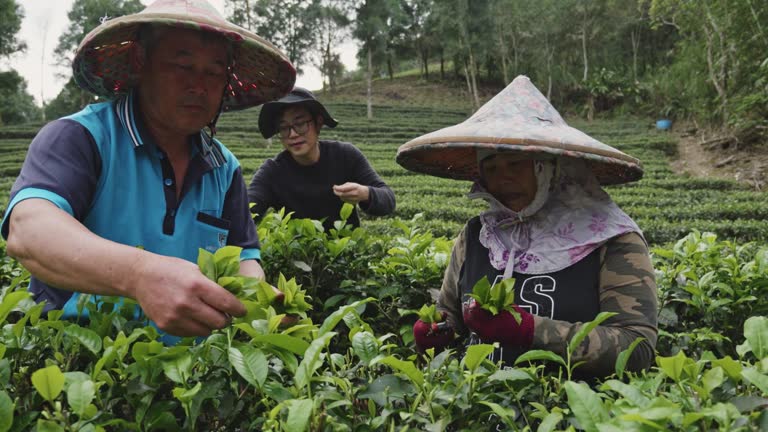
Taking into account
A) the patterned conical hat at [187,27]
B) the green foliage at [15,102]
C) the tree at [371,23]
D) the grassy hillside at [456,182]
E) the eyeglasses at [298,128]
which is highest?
the tree at [371,23]

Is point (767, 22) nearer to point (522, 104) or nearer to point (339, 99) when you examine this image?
point (522, 104)

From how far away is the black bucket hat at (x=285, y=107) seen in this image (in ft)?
9.24

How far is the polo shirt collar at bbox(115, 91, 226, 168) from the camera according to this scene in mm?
1455

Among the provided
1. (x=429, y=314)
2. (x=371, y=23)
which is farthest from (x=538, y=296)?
(x=371, y=23)

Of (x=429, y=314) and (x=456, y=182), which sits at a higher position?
(x=429, y=314)

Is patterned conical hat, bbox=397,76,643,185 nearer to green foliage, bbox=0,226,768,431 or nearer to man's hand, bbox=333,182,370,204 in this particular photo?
man's hand, bbox=333,182,370,204

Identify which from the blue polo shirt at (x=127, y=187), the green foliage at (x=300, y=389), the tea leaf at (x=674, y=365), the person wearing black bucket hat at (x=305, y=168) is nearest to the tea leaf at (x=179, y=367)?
the green foliage at (x=300, y=389)

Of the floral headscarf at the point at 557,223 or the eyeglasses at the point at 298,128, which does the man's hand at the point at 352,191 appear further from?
the floral headscarf at the point at 557,223

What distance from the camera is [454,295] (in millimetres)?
1871

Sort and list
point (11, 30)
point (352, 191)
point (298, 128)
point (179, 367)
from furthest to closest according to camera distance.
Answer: point (11, 30) → point (298, 128) → point (352, 191) → point (179, 367)

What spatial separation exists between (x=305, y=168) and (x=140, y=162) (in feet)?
5.06

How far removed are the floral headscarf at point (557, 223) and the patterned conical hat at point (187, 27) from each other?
34.2 inches

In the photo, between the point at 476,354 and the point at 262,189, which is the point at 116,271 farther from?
the point at 262,189

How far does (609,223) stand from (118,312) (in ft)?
4.47
